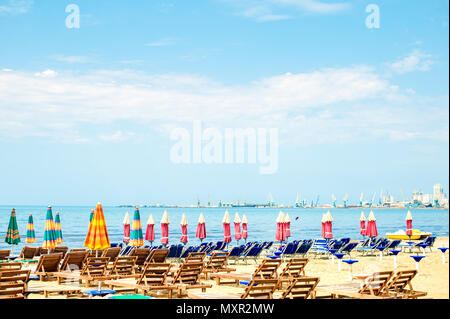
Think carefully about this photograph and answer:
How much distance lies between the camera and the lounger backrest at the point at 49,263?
9539mm

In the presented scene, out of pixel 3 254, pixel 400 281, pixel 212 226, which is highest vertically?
pixel 400 281

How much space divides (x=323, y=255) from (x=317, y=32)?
34.7ft

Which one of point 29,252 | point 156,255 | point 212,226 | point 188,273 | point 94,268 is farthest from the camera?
point 212,226

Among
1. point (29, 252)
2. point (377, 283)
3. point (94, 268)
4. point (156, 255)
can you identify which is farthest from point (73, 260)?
point (377, 283)

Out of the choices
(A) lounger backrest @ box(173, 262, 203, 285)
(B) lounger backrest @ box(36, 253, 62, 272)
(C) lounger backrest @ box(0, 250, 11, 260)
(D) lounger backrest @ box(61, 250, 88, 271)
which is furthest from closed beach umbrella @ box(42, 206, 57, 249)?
(A) lounger backrest @ box(173, 262, 203, 285)

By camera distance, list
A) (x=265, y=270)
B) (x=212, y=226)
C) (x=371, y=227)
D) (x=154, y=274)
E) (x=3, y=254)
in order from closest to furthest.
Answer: (x=154, y=274), (x=265, y=270), (x=3, y=254), (x=371, y=227), (x=212, y=226)

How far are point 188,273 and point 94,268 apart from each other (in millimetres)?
2047

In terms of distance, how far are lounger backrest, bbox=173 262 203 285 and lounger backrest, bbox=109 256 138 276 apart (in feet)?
5.03

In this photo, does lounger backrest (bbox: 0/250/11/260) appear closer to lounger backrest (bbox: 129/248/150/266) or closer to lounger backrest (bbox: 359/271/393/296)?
lounger backrest (bbox: 129/248/150/266)

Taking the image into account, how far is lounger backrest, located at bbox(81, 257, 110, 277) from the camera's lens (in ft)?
30.2

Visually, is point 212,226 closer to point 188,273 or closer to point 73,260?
point 73,260

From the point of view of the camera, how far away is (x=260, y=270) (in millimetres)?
8586

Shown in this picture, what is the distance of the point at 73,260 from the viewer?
10109mm

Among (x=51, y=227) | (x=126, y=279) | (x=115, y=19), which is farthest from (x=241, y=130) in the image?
(x=51, y=227)
